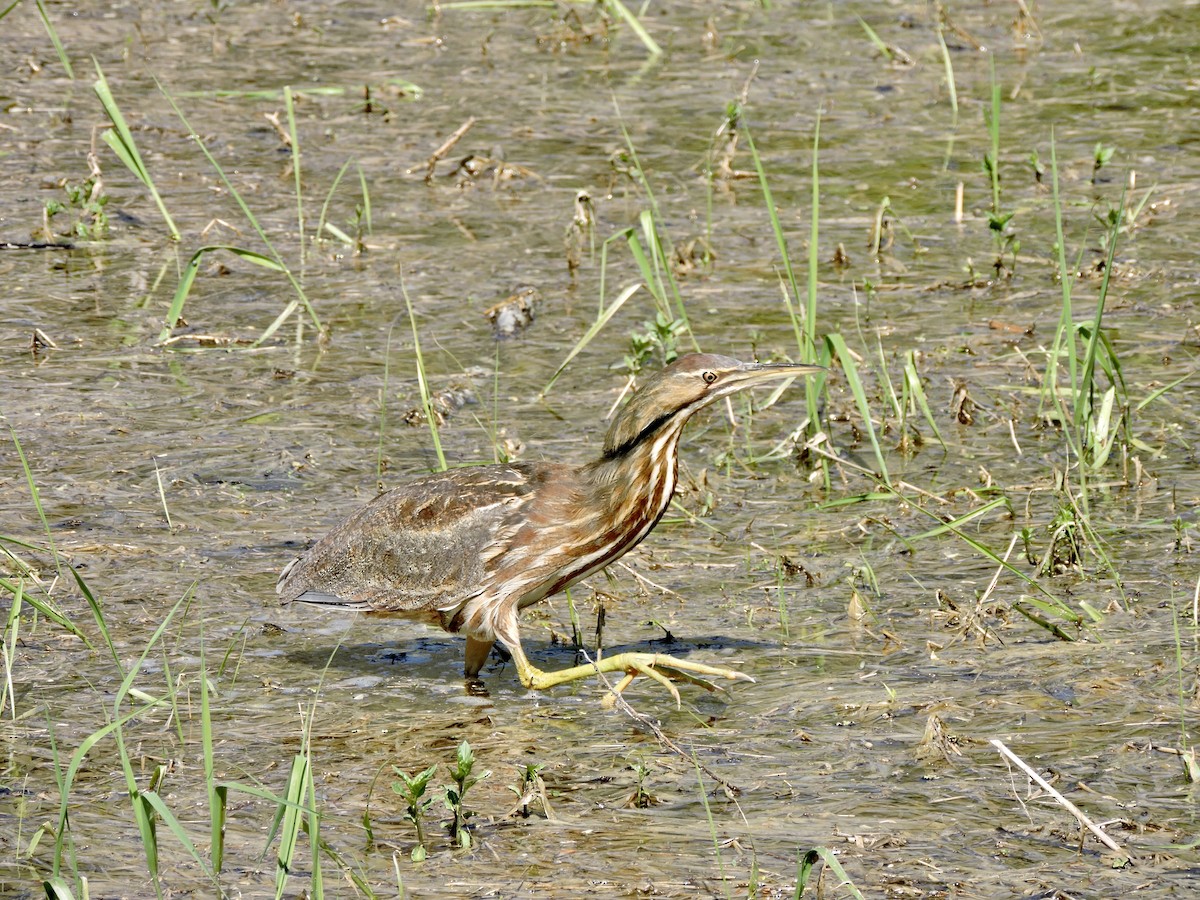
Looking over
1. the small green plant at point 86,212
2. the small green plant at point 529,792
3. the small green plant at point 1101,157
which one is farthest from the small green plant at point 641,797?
the small green plant at point 1101,157

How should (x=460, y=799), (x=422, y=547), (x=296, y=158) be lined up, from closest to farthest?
(x=460, y=799) → (x=422, y=547) → (x=296, y=158)

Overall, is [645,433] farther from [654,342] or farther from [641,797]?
[654,342]

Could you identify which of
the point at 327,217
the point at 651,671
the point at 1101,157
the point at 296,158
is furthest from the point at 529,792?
the point at 1101,157

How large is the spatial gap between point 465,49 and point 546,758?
29.1 feet

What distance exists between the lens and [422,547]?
20.9ft

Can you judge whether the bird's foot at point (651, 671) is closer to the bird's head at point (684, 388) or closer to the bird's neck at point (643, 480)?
the bird's neck at point (643, 480)

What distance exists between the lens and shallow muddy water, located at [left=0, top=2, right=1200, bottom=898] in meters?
5.11

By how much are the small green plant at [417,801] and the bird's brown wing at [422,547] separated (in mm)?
1280

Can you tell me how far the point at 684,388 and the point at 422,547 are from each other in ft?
3.43

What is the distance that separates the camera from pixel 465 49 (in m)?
13.6

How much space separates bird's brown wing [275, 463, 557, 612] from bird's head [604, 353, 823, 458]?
1.39ft

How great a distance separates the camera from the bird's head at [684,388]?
19.8 ft

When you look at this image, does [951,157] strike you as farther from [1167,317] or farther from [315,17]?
[315,17]

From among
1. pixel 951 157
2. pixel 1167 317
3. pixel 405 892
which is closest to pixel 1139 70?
pixel 951 157
